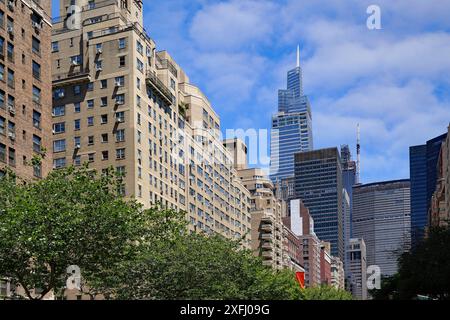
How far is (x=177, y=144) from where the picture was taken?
10125 centimetres

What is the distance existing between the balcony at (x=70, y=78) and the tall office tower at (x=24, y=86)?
23.3 m

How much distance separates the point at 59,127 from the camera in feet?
301

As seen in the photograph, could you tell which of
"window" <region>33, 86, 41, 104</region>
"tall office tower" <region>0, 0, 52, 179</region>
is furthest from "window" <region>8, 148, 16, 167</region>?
"window" <region>33, 86, 41, 104</region>

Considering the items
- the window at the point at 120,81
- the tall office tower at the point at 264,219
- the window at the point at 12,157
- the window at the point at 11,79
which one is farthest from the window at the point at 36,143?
the tall office tower at the point at 264,219

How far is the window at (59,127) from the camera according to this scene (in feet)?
299

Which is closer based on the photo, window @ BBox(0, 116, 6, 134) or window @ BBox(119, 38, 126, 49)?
window @ BBox(0, 116, 6, 134)

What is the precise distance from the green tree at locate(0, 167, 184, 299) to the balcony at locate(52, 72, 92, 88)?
51641 mm

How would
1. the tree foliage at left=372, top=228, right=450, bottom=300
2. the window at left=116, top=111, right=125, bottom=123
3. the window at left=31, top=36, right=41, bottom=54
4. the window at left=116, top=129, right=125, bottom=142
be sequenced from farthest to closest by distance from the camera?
the window at left=116, top=111, right=125, bottom=123, the window at left=116, top=129, right=125, bottom=142, the window at left=31, top=36, right=41, bottom=54, the tree foliage at left=372, top=228, right=450, bottom=300

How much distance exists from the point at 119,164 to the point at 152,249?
44.4m

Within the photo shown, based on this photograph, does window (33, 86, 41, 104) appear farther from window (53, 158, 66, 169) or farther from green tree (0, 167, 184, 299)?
window (53, 158, 66, 169)

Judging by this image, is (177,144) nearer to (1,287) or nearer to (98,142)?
(98,142)

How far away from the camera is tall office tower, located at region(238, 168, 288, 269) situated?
15162 centimetres

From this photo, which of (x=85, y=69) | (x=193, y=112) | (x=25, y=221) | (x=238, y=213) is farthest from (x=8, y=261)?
(x=238, y=213)

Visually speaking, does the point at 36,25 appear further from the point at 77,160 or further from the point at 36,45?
the point at 77,160
